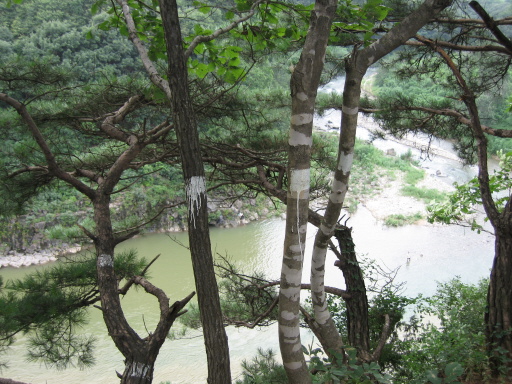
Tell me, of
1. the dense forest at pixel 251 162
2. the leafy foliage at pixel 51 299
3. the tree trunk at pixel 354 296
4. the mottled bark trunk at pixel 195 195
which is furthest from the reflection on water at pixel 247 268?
the mottled bark trunk at pixel 195 195

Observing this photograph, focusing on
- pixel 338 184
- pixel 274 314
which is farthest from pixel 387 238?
pixel 338 184

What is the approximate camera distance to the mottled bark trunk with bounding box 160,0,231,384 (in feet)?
4.89

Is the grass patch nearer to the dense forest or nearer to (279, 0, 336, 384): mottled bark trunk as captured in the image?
the dense forest

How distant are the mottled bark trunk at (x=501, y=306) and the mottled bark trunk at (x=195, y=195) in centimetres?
184

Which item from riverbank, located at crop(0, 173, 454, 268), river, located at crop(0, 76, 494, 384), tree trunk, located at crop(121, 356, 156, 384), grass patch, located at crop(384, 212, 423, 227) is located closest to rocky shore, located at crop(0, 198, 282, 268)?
riverbank, located at crop(0, 173, 454, 268)

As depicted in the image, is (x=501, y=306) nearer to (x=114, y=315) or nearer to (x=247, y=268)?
(x=114, y=315)

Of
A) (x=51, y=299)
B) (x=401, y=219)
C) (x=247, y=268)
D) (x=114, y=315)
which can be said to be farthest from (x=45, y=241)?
(x=401, y=219)

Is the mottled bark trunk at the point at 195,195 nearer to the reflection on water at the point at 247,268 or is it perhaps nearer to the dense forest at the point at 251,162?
the dense forest at the point at 251,162

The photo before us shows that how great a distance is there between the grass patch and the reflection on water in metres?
0.20

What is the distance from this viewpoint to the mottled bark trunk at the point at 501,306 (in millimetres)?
2553

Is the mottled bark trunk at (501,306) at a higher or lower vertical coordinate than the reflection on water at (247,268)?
lower

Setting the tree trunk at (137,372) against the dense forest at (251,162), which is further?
the tree trunk at (137,372)

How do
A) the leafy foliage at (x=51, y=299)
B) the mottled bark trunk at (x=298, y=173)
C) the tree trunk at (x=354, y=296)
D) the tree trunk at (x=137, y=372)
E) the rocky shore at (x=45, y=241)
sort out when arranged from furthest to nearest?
the rocky shore at (x=45, y=241)
the tree trunk at (x=354, y=296)
the leafy foliage at (x=51, y=299)
the tree trunk at (x=137, y=372)
the mottled bark trunk at (x=298, y=173)

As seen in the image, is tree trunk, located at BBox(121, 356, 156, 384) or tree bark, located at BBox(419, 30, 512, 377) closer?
tree trunk, located at BBox(121, 356, 156, 384)
